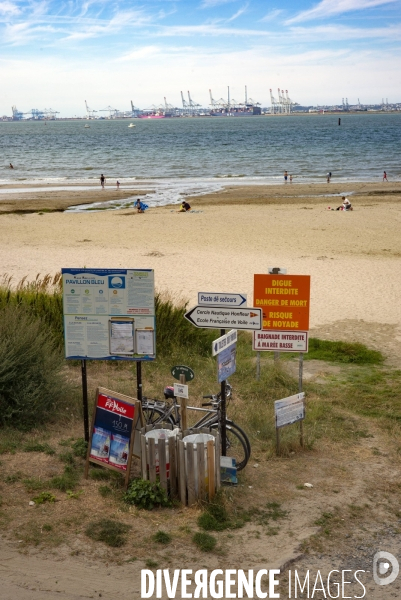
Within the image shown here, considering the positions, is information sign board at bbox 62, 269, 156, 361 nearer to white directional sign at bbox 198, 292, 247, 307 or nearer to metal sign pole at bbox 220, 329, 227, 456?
white directional sign at bbox 198, 292, 247, 307

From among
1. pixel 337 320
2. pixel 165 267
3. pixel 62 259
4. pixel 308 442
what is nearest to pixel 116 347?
pixel 308 442

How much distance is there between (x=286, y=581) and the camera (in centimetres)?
531

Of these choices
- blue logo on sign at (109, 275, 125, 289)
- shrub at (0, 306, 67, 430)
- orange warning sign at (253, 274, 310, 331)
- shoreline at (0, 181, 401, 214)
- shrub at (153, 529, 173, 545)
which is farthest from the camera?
shoreline at (0, 181, 401, 214)

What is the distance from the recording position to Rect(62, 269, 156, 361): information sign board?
727cm

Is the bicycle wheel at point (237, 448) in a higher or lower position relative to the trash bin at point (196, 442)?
lower

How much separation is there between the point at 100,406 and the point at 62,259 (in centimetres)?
1468

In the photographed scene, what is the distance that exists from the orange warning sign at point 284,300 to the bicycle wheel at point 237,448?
6.10ft

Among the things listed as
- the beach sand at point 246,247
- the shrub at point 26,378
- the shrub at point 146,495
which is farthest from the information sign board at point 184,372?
the beach sand at point 246,247

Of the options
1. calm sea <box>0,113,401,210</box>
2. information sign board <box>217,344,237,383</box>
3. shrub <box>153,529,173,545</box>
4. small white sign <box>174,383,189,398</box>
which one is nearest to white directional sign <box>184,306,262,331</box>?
information sign board <box>217,344,237,383</box>

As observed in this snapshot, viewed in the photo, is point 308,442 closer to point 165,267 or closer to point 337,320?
point 337,320

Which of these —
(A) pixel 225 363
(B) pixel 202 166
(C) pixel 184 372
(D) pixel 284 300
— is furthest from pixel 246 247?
(B) pixel 202 166

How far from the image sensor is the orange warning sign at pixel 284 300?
9.16m

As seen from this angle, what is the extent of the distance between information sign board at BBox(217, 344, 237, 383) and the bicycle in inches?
14.9

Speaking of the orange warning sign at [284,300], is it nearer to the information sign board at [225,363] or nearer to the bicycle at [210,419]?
the bicycle at [210,419]
